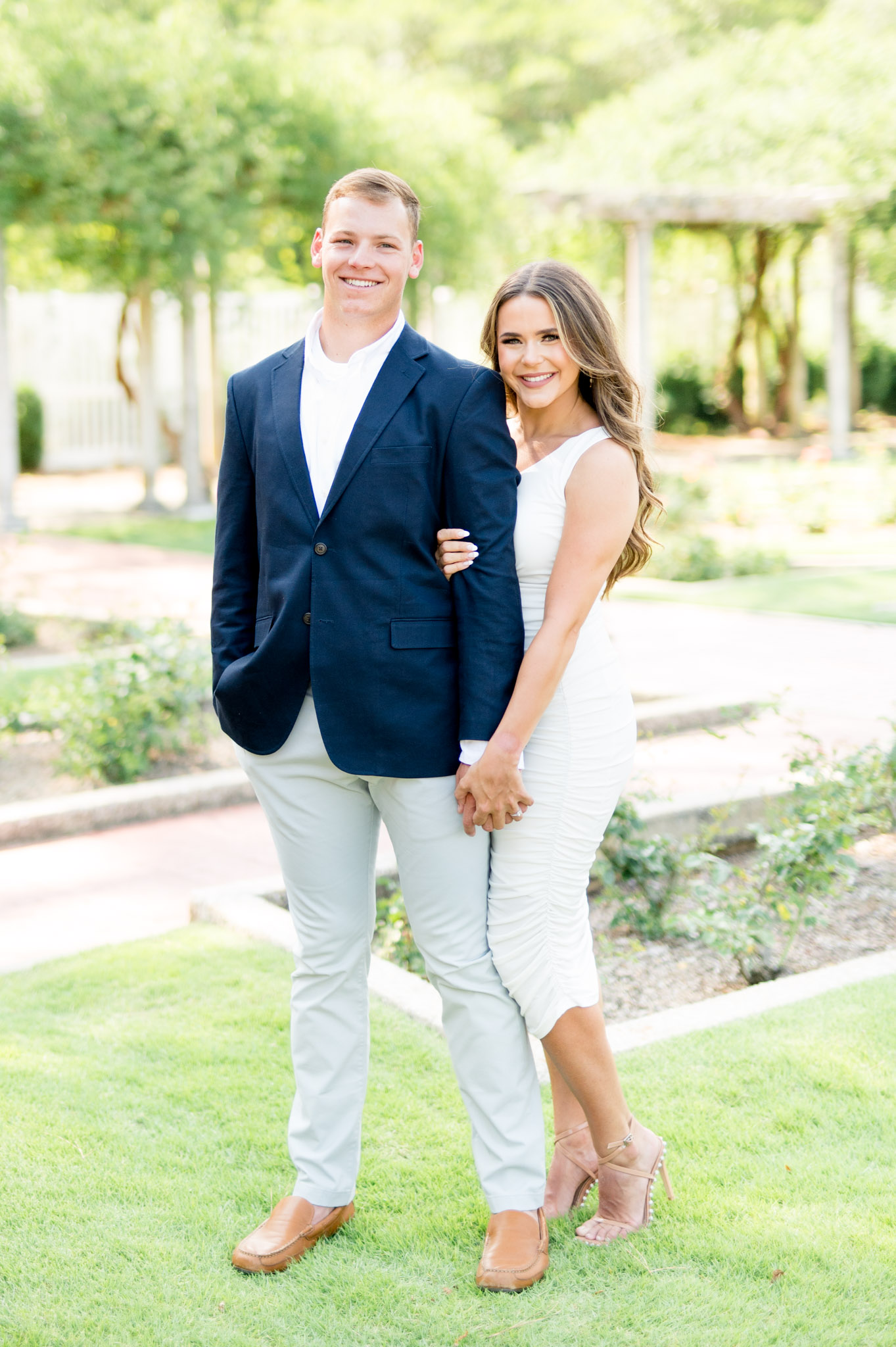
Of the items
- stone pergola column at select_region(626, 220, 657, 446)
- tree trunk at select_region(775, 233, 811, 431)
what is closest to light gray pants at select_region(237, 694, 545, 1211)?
stone pergola column at select_region(626, 220, 657, 446)

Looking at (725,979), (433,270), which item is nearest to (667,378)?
(433,270)

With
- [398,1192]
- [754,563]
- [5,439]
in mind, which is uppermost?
[5,439]

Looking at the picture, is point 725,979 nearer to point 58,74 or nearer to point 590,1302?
point 590,1302

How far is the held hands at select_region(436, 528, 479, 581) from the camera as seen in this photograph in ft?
7.65

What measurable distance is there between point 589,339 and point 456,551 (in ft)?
1.52

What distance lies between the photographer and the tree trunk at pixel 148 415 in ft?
49.6

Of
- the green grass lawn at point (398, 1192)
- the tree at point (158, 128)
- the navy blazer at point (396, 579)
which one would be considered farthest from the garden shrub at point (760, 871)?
the tree at point (158, 128)

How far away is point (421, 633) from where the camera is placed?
94.2 inches

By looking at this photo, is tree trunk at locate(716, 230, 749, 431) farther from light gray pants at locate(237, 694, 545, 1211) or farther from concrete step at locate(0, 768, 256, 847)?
light gray pants at locate(237, 694, 545, 1211)

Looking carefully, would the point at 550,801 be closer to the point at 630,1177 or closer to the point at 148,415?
the point at 630,1177

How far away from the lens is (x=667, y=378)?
2502cm

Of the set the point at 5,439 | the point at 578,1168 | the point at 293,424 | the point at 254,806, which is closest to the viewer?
the point at 293,424

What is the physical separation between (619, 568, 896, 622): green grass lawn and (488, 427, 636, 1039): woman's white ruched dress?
22.7 ft

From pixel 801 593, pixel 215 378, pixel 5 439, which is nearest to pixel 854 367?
pixel 215 378
